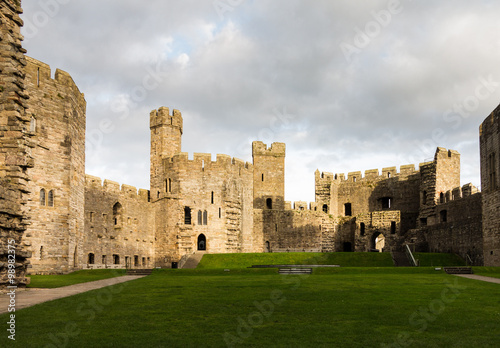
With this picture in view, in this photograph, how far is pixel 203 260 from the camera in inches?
1697

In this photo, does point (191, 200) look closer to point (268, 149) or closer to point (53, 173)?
point (268, 149)

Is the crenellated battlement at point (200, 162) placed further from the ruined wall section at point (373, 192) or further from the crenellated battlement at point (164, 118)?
the ruined wall section at point (373, 192)

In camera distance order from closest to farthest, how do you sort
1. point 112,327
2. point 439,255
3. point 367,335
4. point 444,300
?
point 367,335, point 112,327, point 444,300, point 439,255

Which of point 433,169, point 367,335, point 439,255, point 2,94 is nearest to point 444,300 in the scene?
point 367,335

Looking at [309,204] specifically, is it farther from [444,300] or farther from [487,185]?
[444,300]

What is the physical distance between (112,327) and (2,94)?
11.8m

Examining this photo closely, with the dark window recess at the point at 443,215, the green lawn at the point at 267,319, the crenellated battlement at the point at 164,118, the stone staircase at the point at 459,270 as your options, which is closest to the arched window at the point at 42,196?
the green lawn at the point at 267,319

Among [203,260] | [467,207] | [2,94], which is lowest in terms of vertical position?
[203,260]

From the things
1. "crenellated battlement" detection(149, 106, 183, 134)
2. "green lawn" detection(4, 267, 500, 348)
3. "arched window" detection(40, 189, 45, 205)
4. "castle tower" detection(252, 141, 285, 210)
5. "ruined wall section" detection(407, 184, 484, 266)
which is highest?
"crenellated battlement" detection(149, 106, 183, 134)

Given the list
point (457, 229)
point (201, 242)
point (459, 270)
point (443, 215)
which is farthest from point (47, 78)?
point (443, 215)

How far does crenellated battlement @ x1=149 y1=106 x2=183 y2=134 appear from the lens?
5109cm

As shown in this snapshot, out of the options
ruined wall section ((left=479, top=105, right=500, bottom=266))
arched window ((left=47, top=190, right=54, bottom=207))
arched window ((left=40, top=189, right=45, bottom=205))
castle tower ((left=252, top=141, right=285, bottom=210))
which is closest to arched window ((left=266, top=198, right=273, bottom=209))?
Result: castle tower ((left=252, top=141, right=285, bottom=210))

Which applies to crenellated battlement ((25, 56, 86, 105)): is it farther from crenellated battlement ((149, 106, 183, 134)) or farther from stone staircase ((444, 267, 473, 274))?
stone staircase ((444, 267, 473, 274))

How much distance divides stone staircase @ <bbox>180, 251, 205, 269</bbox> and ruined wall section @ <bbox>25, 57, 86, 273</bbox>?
11.2 m
